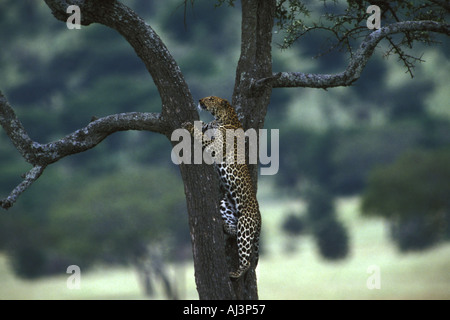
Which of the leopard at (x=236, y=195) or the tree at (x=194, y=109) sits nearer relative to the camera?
the tree at (x=194, y=109)

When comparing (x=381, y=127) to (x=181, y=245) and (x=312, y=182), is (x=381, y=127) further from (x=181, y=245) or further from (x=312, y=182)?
(x=181, y=245)

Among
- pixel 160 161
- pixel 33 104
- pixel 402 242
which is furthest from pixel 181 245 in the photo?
pixel 33 104

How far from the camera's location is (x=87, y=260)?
16.3 metres

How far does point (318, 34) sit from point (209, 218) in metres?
18.3

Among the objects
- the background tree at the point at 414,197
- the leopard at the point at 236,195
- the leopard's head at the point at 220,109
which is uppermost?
the background tree at the point at 414,197

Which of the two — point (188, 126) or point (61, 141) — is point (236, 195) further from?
point (61, 141)

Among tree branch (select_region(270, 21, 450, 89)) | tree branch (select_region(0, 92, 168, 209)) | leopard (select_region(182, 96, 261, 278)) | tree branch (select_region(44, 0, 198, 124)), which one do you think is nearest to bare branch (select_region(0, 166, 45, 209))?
tree branch (select_region(0, 92, 168, 209))

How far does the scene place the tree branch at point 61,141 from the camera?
600 cm

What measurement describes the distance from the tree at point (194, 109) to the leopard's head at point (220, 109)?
9cm

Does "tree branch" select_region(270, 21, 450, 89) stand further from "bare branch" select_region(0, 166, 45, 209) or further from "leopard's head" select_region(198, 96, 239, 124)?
"bare branch" select_region(0, 166, 45, 209)

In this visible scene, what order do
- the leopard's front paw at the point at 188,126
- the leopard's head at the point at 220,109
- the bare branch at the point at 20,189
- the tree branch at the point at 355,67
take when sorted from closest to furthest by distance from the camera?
the leopard's front paw at the point at 188,126, the bare branch at the point at 20,189, the leopard's head at the point at 220,109, the tree branch at the point at 355,67

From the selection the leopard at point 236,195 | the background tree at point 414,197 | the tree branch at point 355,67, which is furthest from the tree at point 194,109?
the background tree at point 414,197

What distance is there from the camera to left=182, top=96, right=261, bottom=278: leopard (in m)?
5.93

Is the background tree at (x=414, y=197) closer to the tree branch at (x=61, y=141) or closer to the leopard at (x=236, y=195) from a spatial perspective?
the leopard at (x=236, y=195)
